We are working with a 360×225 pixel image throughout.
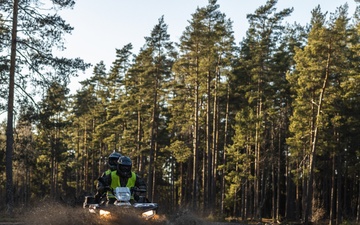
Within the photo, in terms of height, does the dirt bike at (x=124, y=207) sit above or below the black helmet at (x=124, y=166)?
below

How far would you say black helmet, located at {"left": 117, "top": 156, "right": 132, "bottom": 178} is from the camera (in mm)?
10594

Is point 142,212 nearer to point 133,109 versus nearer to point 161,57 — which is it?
point 161,57

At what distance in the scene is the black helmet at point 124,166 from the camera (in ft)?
34.8

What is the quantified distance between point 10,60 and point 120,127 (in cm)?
4044

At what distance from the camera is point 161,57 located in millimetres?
48344

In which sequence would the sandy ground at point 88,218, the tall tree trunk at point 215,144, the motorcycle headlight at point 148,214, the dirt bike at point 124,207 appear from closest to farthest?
the sandy ground at point 88,218 → the dirt bike at point 124,207 → the motorcycle headlight at point 148,214 → the tall tree trunk at point 215,144

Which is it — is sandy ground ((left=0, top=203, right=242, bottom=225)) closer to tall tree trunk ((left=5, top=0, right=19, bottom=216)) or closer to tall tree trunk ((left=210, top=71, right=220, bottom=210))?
tall tree trunk ((left=5, top=0, right=19, bottom=216))

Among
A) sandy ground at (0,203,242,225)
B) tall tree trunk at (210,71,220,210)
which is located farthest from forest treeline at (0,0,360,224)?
sandy ground at (0,203,242,225)

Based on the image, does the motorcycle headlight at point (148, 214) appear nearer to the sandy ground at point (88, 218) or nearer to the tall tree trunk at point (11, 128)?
the sandy ground at point (88, 218)

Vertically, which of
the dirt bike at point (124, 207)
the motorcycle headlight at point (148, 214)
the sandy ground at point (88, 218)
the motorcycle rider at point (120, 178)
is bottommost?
the sandy ground at point (88, 218)

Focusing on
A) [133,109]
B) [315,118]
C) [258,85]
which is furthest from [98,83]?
[315,118]

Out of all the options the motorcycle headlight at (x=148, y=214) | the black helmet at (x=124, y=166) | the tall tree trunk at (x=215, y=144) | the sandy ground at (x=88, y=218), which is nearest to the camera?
the sandy ground at (x=88, y=218)

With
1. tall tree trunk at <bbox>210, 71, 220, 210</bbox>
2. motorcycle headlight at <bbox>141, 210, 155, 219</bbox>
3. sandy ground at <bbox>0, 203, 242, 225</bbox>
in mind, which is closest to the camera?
sandy ground at <bbox>0, 203, 242, 225</bbox>

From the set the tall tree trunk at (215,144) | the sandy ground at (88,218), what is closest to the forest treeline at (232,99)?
the tall tree trunk at (215,144)
